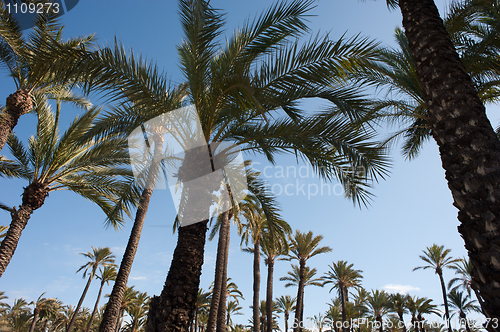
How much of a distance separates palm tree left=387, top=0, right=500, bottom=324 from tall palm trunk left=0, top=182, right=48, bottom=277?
10.3 metres

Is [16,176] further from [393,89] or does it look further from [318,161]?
[393,89]

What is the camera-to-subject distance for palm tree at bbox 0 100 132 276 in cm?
909

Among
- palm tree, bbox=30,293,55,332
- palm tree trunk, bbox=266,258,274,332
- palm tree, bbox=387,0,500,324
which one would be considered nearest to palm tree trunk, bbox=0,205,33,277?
palm tree, bbox=387,0,500,324

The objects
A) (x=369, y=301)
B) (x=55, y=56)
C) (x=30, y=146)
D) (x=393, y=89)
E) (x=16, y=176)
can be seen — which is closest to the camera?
(x=55, y=56)

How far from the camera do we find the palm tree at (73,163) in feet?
29.8

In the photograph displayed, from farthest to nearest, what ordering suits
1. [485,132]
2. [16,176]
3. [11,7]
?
[16,176], [11,7], [485,132]

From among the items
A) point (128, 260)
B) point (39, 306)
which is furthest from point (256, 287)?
point (39, 306)

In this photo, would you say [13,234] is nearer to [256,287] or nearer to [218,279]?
[218,279]

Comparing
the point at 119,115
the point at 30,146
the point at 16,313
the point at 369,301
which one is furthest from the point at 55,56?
the point at 16,313

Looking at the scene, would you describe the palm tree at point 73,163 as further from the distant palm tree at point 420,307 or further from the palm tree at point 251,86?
the distant palm tree at point 420,307

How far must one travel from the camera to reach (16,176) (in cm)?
1072

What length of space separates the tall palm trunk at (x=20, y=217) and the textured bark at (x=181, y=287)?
585 centimetres

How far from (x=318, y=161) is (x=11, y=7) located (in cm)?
957

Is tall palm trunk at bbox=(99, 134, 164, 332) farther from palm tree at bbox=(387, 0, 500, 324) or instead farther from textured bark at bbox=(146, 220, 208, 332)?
palm tree at bbox=(387, 0, 500, 324)
